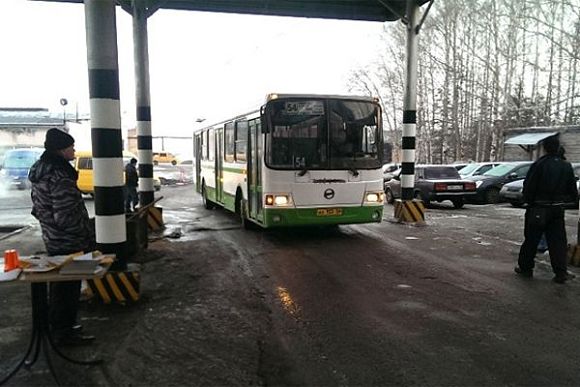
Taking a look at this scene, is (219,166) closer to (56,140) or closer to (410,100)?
(410,100)

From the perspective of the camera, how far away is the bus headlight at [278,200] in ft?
32.8

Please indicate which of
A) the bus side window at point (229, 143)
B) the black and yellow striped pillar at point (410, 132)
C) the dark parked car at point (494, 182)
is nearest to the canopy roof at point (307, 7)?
Answer: the black and yellow striped pillar at point (410, 132)

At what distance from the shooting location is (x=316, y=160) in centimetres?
1017

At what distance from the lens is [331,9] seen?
49.7 ft

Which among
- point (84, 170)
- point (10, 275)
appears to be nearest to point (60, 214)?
point (10, 275)

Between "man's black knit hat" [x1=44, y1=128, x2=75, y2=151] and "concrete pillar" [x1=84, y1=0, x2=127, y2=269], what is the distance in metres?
1.13

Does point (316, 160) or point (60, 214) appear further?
point (316, 160)

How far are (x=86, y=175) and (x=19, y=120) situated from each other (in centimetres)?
3955

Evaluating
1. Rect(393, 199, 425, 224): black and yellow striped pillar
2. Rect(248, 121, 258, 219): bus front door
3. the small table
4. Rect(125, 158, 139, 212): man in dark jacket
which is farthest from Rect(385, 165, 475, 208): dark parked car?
the small table

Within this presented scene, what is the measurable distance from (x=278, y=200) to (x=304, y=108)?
6.17 ft

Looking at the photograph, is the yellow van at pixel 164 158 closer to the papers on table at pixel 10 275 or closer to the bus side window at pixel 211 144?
the bus side window at pixel 211 144

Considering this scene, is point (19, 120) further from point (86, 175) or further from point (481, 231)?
point (481, 231)

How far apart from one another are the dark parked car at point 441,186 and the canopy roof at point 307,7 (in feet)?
19.8

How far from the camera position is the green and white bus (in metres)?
10.0
